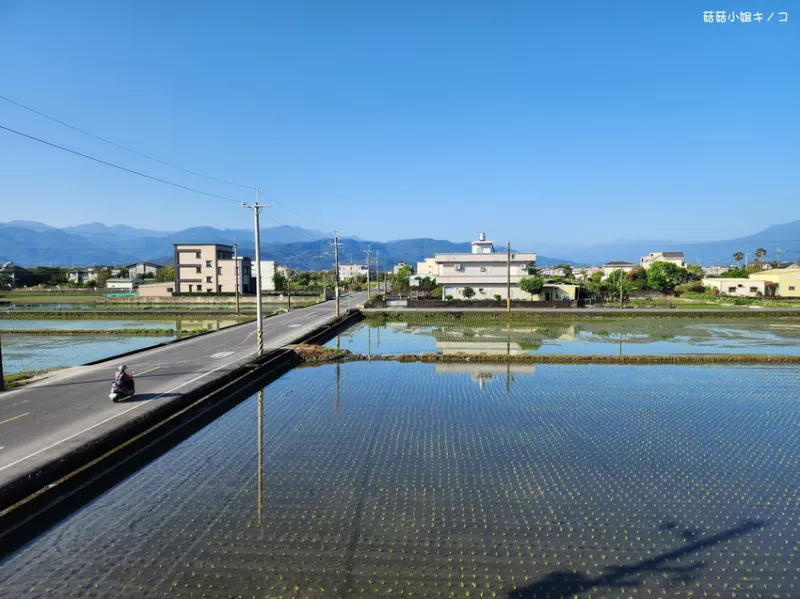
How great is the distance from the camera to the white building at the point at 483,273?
51562 millimetres

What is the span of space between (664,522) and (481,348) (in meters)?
18.4

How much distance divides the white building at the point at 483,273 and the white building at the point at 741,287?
27.2 metres

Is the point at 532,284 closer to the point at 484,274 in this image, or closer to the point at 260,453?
the point at 484,274

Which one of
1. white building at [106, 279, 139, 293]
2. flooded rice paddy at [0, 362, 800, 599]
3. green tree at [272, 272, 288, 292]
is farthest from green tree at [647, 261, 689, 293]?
white building at [106, 279, 139, 293]

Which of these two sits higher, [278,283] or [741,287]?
[278,283]

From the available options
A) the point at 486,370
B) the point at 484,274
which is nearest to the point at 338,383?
the point at 486,370

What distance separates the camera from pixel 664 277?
6153 cm

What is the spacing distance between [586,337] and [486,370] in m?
12.9

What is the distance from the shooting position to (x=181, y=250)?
6431 cm

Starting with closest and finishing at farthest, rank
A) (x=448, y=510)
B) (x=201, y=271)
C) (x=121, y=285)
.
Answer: (x=448, y=510) < (x=201, y=271) < (x=121, y=285)

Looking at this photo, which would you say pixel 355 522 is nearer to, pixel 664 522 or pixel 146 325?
pixel 664 522

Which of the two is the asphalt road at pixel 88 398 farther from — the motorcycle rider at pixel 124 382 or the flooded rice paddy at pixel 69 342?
the flooded rice paddy at pixel 69 342

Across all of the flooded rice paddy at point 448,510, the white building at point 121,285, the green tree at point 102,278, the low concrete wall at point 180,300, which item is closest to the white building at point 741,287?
the low concrete wall at point 180,300

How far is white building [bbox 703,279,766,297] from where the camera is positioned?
197 ft
